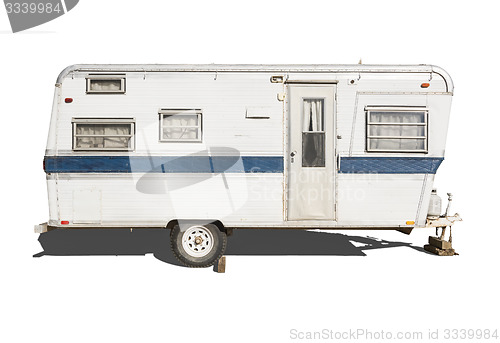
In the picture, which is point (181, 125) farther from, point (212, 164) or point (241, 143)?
point (241, 143)

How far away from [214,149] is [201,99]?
901 mm

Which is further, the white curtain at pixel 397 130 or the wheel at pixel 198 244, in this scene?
the wheel at pixel 198 244

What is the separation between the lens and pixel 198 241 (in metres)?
6.98

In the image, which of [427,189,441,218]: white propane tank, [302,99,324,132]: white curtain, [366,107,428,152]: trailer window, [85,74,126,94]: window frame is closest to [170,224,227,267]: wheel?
[302,99,324,132]: white curtain

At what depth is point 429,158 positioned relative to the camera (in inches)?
268

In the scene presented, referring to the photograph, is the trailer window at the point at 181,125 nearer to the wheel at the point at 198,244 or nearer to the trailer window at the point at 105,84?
the trailer window at the point at 105,84

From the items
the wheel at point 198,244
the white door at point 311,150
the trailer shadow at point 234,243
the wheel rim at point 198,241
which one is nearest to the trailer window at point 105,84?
the wheel at point 198,244

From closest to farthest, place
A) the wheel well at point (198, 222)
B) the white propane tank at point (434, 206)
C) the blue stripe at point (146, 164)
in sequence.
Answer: the blue stripe at point (146, 164), the wheel well at point (198, 222), the white propane tank at point (434, 206)

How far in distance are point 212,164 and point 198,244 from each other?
147 centimetres

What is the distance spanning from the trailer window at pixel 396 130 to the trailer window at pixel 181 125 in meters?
2.97

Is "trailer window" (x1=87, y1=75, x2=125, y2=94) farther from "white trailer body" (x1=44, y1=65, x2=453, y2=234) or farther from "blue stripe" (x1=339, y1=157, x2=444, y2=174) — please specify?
"blue stripe" (x1=339, y1=157, x2=444, y2=174)

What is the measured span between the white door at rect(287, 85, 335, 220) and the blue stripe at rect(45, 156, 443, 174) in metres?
0.26

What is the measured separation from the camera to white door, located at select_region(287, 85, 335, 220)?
6.81 metres

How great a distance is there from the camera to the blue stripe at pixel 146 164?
6.77m
